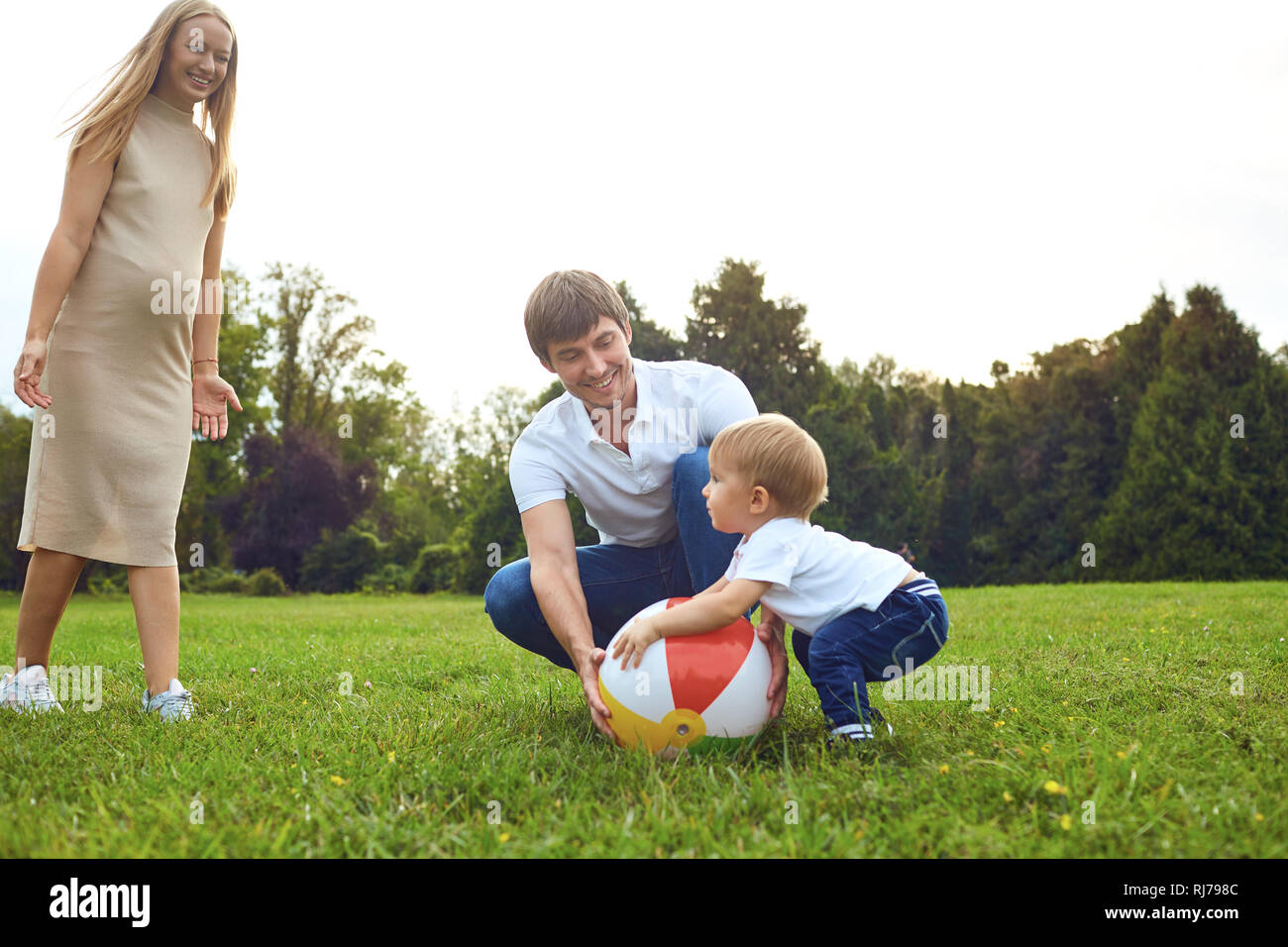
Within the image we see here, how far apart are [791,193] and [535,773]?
A: 2103 cm

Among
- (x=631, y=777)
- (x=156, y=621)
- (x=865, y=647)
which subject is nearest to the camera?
(x=631, y=777)

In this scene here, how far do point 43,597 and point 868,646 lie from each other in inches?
126

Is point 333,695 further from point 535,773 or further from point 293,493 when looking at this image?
point 293,493

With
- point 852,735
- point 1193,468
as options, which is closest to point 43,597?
point 852,735

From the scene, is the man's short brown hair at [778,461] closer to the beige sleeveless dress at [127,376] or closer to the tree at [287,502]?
the beige sleeveless dress at [127,376]

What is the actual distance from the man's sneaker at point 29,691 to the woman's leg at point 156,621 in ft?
1.27

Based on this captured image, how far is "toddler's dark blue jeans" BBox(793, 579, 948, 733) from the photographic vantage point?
2.92 metres

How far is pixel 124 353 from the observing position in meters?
3.68

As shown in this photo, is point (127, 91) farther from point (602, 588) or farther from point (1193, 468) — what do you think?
point (1193, 468)

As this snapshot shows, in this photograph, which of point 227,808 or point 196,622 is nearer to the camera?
point 227,808

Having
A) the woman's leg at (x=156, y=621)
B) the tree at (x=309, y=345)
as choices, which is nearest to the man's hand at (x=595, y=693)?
the woman's leg at (x=156, y=621)

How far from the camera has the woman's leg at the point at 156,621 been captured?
3.71 meters

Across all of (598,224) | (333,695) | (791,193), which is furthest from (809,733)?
(791,193)
